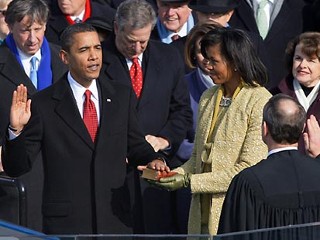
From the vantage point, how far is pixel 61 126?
8.99 metres

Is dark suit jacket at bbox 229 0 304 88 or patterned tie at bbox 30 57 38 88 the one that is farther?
dark suit jacket at bbox 229 0 304 88

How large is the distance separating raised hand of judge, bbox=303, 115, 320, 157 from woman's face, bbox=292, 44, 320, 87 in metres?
1.38

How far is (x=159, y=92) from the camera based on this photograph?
10.4 m

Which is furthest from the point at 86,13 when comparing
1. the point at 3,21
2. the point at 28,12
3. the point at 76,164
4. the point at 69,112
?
the point at 76,164

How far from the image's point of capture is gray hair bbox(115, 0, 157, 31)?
33.3ft

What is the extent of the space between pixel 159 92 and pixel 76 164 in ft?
5.27

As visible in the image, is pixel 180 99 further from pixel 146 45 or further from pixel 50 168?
pixel 50 168

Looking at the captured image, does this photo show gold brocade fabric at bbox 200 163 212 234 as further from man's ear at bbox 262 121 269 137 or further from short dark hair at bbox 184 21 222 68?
short dark hair at bbox 184 21 222 68

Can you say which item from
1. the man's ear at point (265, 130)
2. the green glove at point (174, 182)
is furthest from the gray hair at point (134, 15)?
the man's ear at point (265, 130)

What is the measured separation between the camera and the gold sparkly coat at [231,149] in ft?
28.1

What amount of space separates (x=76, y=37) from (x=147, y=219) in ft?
5.17

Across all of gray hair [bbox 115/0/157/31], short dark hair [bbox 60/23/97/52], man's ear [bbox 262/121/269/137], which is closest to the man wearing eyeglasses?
gray hair [bbox 115/0/157/31]

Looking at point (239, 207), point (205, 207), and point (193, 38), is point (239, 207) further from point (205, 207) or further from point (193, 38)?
point (193, 38)

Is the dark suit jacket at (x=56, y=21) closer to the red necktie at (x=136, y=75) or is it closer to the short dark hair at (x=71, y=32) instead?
the red necktie at (x=136, y=75)
